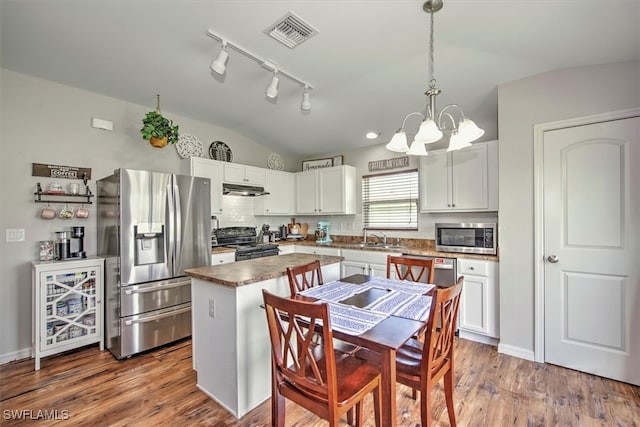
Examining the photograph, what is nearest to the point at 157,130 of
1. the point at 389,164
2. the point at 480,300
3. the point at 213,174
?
the point at 213,174

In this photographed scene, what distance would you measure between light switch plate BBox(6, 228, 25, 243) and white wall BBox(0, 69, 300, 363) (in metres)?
0.03

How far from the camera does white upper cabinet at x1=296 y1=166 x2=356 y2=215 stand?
4492 mm

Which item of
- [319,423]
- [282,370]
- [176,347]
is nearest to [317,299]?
[282,370]

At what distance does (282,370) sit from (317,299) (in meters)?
0.47

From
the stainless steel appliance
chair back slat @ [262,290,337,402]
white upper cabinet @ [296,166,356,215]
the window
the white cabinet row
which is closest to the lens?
chair back slat @ [262,290,337,402]

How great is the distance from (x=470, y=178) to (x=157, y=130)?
11.2 feet

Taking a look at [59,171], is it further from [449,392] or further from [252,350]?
[449,392]

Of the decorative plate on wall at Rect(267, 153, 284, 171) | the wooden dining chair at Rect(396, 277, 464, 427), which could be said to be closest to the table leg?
the wooden dining chair at Rect(396, 277, 464, 427)

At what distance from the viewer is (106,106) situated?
3.21 meters

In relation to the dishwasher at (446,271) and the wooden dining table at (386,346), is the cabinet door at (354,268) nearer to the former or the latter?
the dishwasher at (446,271)

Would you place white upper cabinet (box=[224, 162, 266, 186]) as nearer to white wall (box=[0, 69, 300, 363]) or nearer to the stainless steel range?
the stainless steel range

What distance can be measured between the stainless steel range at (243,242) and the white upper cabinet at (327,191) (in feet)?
3.19

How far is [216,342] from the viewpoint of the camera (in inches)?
79.9

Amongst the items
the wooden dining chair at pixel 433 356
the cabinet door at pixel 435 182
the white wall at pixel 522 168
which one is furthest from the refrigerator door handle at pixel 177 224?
the white wall at pixel 522 168
